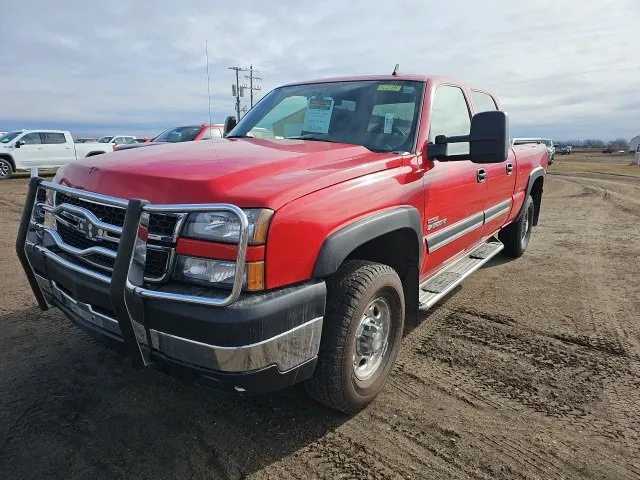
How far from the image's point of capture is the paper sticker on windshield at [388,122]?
10.7 feet

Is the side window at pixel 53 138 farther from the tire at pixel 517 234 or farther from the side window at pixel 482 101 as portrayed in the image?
the side window at pixel 482 101

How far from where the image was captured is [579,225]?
8547mm

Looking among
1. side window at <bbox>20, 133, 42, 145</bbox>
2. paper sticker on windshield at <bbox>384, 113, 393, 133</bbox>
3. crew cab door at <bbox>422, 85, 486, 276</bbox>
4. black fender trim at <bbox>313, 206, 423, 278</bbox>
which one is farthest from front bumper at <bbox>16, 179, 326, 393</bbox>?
side window at <bbox>20, 133, 42, 145</bbox>

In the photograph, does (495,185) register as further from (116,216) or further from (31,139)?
(31,139)

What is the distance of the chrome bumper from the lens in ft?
6.27

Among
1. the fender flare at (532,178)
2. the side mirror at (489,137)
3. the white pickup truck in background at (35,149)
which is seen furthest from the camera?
the white pickup truck in background at (35,149)

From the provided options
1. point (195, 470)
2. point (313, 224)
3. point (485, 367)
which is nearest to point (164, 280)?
point (313, 224)

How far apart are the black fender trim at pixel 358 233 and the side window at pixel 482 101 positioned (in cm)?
200

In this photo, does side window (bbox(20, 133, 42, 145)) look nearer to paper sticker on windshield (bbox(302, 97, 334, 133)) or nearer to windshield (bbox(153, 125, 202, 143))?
windshield (bbox(153, 125, 202, 143))

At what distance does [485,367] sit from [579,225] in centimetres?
650

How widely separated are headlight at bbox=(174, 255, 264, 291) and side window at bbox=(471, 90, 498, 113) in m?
3.22

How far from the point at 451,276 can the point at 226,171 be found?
2.34 meters

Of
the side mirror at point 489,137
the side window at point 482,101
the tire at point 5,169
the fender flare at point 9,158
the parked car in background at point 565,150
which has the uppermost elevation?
the side window at point 482,101

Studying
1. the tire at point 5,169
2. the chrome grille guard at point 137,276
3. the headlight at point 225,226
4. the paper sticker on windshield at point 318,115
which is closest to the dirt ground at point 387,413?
the chrome grille guard at point 137,276
